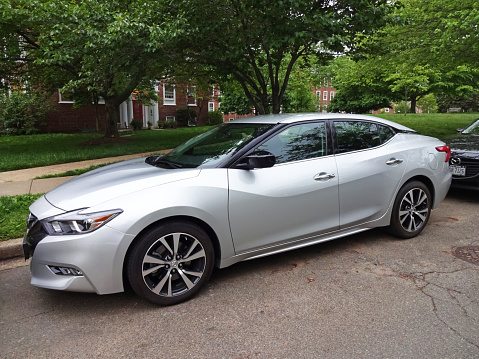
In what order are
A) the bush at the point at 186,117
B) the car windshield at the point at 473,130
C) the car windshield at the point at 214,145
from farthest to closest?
the bush at the point at 186,117
the car windshield at the point at 473,130
the car windshield at the point at 214,145

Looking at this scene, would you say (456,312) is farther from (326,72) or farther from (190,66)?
(326,72)

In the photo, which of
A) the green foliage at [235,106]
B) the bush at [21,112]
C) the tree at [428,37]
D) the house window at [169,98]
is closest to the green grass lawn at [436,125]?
the tree at [428,37]

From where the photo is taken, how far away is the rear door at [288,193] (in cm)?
331

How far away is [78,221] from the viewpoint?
281 centimetres

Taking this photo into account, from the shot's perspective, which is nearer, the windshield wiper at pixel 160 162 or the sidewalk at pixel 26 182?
the windshield wiper at pixel 160 162

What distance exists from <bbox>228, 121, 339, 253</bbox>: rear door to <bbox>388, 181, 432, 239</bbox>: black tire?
95 centimetres

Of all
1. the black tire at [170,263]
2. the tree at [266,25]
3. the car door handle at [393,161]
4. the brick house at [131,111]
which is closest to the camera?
the black tire at [170,263]

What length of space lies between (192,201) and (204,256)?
0.49m

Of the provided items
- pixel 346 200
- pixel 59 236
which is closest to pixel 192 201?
pixel 59 236

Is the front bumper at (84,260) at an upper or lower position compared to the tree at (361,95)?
lower

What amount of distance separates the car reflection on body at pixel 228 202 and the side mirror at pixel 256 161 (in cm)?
1

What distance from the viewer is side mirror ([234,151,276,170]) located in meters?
3.25

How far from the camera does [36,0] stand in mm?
7414

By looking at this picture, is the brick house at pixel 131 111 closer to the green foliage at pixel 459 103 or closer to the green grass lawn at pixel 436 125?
the green grass lawn at pixel 436 125
